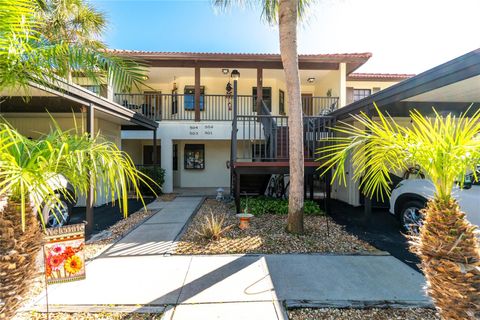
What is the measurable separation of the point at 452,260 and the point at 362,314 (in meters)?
1.19

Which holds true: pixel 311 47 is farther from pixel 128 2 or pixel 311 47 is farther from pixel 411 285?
pixel 411 285

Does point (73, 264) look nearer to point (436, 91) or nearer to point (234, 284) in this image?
point (234, 284)

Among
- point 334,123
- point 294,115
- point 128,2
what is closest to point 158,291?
point 294,115

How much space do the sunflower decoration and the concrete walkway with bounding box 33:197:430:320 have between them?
625 millimetres

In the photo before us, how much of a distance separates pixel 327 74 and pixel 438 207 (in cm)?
1114

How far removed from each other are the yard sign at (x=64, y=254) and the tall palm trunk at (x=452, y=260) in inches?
119

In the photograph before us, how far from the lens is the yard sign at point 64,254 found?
2230 millimetres

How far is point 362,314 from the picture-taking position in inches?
101

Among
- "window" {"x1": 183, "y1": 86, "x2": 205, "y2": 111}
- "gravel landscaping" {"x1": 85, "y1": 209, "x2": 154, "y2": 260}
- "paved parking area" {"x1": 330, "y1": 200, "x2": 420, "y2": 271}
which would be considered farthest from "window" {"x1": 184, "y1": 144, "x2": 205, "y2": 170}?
"paved parking area" {"x1": 330, "y1": 200, "x2": 420, "y2": 271}

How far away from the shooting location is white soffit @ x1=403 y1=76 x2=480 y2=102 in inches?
181

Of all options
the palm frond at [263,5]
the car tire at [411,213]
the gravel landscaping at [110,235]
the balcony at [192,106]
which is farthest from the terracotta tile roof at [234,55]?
the car tire at [411,213]

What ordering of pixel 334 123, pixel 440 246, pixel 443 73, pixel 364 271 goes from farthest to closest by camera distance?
1. pixel 334 123
2. pixel 443 73
3. pixel 364 271
4. pixel 440 246

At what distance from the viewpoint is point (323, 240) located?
4691mm

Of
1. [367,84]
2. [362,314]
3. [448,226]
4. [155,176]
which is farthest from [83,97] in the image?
[367,84]
